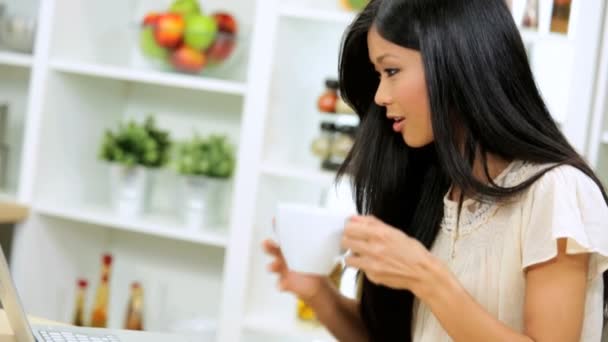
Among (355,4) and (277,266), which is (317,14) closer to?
(355,4)

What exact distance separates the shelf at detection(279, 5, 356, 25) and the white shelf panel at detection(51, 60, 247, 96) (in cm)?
23

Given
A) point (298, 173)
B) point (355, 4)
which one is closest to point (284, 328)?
point (298, 173)

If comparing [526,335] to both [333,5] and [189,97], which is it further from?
[189,97]

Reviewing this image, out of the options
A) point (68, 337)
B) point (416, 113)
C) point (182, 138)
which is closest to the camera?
point (68, 337)

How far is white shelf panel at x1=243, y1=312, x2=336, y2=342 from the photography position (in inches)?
97.7

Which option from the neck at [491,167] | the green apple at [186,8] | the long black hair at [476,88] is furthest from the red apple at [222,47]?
the neck at [491,167]

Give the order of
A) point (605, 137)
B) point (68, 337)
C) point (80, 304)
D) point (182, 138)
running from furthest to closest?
point (182, 138), point (80, 304), point (605, 137), point (68, 337)

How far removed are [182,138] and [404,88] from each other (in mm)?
1616

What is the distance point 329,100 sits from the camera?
99.6 inches

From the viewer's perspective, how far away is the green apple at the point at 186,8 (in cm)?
267

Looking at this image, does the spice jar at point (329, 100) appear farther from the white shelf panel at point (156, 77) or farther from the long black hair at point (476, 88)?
the long black hair at point (476, 88)

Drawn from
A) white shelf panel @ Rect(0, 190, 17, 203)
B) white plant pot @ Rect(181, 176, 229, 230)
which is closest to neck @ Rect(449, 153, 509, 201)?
white plant pot @ Rect(181, 176, 229, 230)

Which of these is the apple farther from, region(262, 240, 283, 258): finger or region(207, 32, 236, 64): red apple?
region(262, 240, 283, 258): finger

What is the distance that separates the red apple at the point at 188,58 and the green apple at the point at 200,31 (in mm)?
16
